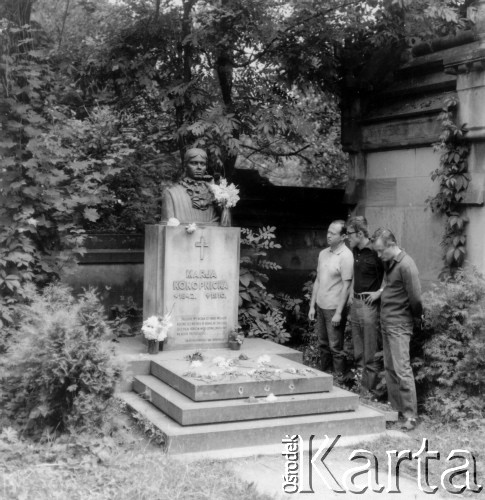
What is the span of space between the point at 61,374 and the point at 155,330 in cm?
236

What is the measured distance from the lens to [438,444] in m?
6.13

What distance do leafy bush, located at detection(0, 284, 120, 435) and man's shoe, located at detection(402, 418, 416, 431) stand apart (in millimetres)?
2939

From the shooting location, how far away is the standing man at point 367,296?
7758mm

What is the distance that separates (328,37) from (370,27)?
830 millimetres

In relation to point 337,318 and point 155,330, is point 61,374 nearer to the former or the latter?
point 155,330

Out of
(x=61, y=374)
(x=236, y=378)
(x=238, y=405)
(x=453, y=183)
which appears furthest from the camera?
(x=453, y=183)

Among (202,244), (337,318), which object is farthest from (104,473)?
(337,318)

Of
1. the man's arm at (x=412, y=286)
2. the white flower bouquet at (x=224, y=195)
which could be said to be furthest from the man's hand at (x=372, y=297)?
the white flower bouquet at (x=224, y=195)

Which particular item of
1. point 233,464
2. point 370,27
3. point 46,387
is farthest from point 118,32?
point 233,464

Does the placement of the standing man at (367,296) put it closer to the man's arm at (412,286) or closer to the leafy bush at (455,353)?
the leafy bush at (455,353)

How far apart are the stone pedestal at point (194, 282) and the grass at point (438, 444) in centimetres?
246

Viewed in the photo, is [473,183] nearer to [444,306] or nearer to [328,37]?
[444,306]

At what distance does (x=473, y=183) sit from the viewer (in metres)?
8.43

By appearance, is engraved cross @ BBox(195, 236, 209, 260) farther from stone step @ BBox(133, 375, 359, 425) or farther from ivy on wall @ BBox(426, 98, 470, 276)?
ivy on wall @ BBox(426, 98, 470, 276)
